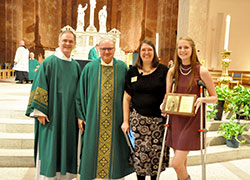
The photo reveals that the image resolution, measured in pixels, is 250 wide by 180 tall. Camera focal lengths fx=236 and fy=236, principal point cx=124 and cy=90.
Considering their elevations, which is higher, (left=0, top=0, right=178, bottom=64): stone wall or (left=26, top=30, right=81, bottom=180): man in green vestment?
(left=0, top=0, right=178, bottom=64): stone wall

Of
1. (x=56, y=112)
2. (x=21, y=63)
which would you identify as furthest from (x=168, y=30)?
(x=56, y=112)

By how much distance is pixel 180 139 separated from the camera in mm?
2338

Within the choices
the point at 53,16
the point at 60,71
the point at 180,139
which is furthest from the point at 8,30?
the point at 180,139

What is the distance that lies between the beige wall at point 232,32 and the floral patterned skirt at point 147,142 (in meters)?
5.67

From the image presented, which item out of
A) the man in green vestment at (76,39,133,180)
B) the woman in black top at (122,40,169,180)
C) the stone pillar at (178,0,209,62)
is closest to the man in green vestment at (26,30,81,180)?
the man in green vestment at (76,39,133,180)

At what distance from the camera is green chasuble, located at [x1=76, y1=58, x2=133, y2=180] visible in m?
2.60

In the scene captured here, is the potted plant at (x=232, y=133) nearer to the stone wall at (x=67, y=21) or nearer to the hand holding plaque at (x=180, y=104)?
the hand holding plaque at (x=180, y=104)

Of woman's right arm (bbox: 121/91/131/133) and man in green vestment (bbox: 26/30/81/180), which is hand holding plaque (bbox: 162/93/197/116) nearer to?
woman's right arm (bbox: 121/91/131/133)

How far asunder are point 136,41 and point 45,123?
1528cm

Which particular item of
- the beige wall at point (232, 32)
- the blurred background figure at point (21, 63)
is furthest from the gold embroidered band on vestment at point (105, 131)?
the blurred background figure at point (21, 63)

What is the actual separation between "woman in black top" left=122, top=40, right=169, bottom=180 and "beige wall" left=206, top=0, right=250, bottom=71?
5529 mm

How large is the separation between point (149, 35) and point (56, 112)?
1512 centimetres

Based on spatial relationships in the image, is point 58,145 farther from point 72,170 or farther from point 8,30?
point 8,30

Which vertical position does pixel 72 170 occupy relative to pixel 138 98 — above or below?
below
